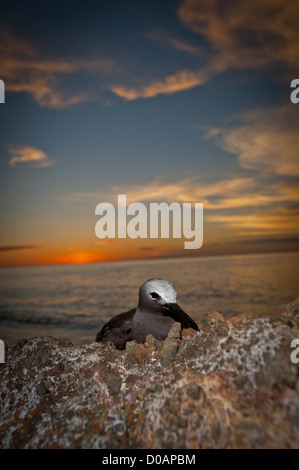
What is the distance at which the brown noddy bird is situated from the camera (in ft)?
16.4

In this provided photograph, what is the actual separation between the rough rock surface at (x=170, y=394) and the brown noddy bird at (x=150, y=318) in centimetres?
258

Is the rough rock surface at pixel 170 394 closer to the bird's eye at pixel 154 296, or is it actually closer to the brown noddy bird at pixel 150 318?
the brown noddy bird at pixel 150 318

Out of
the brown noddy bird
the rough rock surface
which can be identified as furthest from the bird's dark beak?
the rough rock surface

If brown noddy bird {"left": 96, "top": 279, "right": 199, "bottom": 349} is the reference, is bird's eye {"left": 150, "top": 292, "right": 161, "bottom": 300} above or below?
above

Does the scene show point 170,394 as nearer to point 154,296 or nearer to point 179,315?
point 179,315

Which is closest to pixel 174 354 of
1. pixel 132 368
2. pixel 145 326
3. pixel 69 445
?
pixel 132 368

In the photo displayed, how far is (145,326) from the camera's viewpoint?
512cm

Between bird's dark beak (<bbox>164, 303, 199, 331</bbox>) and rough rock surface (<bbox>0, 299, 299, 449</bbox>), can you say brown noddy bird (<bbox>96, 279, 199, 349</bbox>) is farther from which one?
rough rock surface (<bbox>0, 299, 299, 449</bbox>)

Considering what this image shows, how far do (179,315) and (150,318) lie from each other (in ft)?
2.23

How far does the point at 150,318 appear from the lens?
5211 mm

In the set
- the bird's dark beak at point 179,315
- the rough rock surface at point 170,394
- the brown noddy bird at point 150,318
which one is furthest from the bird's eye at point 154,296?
the rough rock surface at point 170,394

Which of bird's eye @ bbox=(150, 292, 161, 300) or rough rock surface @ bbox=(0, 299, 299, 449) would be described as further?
bird's eye @ bbox=(150, 292, 161, 300)
